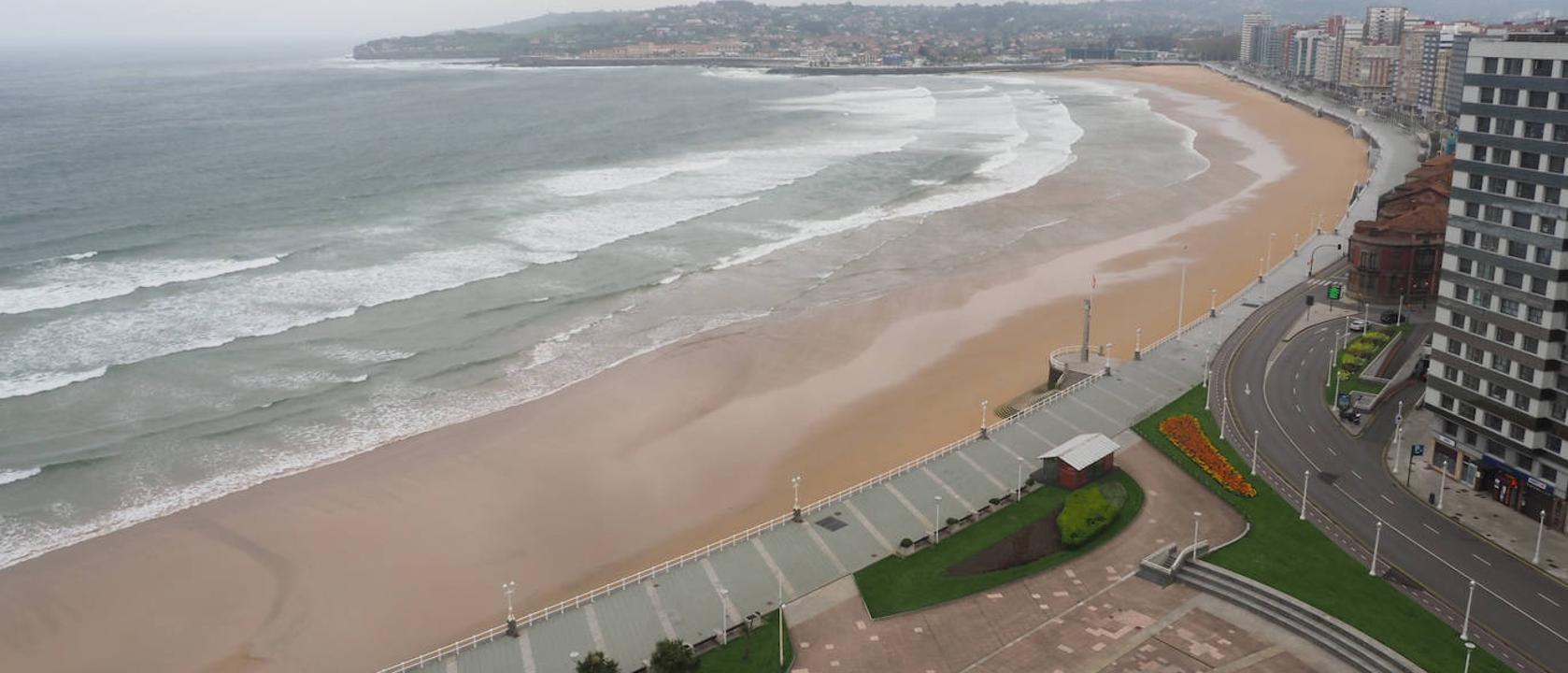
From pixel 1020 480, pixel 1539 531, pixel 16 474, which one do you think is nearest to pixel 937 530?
pixel 1020 480

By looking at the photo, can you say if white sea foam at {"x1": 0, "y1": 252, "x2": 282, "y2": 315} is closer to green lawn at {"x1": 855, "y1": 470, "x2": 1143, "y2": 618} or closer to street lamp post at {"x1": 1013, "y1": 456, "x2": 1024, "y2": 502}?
green lawn at {"x1": 855, "y1": 470, "x2": 1143, "y2": 618}

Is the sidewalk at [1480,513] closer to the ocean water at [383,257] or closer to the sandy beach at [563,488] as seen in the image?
the sandy beach at [563,488]

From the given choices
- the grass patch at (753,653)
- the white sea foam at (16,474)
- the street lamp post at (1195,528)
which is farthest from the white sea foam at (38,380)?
the street lamp post at (1195,528)

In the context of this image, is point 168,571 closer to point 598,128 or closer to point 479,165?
point 479,165

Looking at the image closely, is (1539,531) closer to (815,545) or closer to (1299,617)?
(1299,617)

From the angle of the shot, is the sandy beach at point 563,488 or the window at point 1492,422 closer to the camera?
the sandy beach at point 563,488

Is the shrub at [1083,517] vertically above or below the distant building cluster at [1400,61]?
below

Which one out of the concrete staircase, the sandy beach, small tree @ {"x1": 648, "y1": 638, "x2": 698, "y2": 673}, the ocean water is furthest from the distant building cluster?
small tree @ {"x1": 648, "y1": 638, "x2": 698, "y2": 673}

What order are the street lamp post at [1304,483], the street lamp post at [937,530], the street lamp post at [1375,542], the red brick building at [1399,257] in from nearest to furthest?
the street lamp post at [1375,542]
the street lamp post at [937,530]
the street lamp post at [1304,483]
the red brick building at [1399,257]
